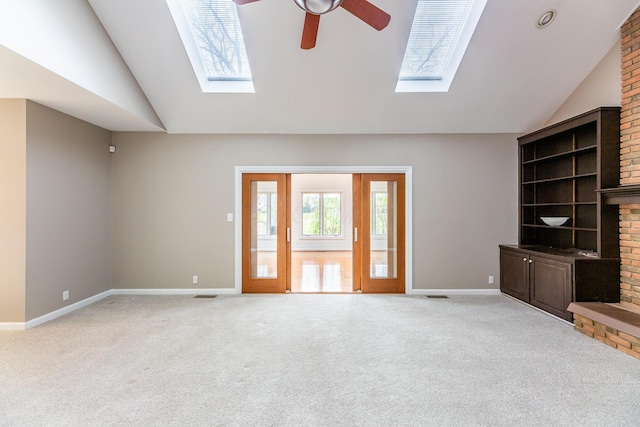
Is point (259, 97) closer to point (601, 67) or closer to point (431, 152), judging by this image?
point (431, 152)

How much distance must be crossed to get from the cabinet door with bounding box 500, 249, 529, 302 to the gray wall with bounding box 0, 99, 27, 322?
6.43m

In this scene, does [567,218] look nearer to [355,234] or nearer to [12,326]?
[355,234]

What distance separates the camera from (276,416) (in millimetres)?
2125

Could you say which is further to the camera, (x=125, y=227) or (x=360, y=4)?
(x=125, y=227)

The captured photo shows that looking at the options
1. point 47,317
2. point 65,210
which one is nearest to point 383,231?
point 65,210

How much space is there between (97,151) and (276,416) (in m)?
4.75

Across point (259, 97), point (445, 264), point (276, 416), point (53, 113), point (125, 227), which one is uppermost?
point (259, 97)

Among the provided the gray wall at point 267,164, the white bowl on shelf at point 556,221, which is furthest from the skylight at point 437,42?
the white bowl on shelf at point 556,221

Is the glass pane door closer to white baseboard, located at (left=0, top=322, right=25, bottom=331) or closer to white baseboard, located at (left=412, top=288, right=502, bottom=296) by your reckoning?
white baseboard, located at (left=412, top=288, right=502, bottom=296)

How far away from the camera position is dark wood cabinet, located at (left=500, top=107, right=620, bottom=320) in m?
3.62

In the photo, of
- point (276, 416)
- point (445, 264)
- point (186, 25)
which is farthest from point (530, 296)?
point (186, 25)

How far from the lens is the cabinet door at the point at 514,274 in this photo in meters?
4.56

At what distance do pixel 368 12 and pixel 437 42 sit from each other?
1.93m

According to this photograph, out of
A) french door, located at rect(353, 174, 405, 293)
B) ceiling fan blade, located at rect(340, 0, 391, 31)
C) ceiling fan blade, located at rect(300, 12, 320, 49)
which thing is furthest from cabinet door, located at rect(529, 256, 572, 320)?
ceiling fan blade, located at rect(300, 12, 320, 49)
